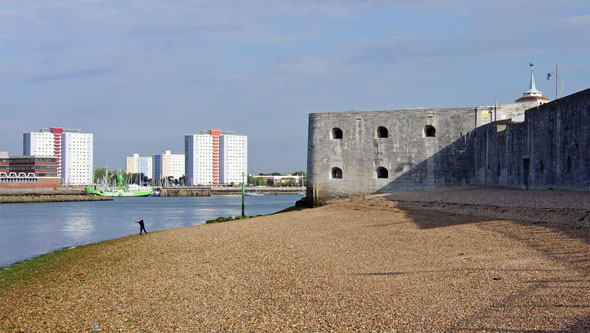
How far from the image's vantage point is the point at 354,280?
10336 mm

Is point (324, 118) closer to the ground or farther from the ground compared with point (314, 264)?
farther from the ground

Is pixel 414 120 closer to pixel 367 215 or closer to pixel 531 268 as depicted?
pixel 367 215

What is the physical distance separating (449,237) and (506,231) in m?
1.39

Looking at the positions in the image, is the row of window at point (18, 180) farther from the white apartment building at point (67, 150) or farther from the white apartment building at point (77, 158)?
the white apartment building at point (77, 158)

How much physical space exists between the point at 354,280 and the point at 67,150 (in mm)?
179427

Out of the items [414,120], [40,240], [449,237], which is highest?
[414,120]

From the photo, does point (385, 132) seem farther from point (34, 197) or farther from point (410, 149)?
point (34, 197)

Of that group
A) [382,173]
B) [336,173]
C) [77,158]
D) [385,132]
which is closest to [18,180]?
[77,158]

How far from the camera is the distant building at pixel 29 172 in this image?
366ft

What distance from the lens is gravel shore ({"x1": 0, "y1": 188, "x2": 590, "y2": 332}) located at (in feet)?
25.4

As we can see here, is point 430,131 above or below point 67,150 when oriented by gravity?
below

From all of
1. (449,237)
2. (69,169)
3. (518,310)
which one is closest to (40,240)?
(449,237)

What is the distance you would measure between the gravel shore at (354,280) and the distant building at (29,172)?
104162 mm

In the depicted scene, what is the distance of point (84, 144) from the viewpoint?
17688cm
